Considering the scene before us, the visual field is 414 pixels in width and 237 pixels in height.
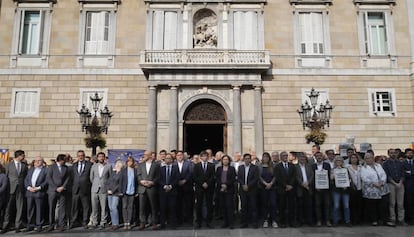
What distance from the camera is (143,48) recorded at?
17375mm

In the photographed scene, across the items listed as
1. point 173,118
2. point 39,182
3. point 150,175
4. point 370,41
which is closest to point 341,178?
point 150,175

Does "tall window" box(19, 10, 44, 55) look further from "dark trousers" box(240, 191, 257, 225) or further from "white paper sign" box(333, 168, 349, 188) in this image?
"white paper sign" box(333, 168, 349, 188)

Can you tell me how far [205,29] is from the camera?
1795cm

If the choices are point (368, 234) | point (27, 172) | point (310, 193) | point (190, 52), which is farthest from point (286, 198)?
point (190, 52)

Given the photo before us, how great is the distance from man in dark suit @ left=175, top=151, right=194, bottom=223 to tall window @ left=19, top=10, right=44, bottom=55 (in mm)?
12251

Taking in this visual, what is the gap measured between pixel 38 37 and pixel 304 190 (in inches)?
608

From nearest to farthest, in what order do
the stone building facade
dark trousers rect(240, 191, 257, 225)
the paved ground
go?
the paved ground
dark trousers rect(240, 191, 257, 225)
the stone building facade

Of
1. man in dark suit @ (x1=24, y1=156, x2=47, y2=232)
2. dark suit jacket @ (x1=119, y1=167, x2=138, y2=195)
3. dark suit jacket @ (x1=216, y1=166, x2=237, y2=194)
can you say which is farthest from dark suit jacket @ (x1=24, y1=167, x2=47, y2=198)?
dark suit jacket @ (x1=216, y1=166, x2=237, y2=194)

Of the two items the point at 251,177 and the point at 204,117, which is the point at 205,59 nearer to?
the point at 204,117

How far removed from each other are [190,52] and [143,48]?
2.55m

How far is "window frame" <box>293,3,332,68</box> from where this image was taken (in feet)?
57.6

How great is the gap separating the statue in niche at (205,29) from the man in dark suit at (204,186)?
391 inches

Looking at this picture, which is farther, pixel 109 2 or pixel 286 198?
pixel 109 2

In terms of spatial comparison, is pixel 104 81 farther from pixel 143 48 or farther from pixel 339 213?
pixel 339 213
